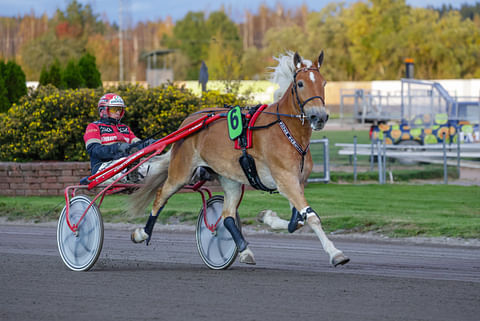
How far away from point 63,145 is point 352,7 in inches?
2528

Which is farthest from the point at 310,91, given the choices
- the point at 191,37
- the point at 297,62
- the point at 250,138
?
the point at 191,37

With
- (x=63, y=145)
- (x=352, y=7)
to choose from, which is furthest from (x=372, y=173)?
(x=352, y=7)

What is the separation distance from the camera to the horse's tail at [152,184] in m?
7.63

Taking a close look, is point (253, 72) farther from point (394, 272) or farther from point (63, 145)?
point (394, 272)

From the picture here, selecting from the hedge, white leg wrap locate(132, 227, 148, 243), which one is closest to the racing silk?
white leg wrap locate(132, 227, 148, 243)

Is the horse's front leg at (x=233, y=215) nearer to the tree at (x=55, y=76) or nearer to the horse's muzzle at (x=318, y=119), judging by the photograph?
the horse's muzzle at (x=318, y=119)

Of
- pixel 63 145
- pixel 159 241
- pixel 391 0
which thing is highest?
pixel 391 0

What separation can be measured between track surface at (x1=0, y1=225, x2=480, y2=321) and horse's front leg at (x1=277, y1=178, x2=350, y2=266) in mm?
270

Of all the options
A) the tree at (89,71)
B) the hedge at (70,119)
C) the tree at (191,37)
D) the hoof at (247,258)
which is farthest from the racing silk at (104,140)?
the tree at (191,37)

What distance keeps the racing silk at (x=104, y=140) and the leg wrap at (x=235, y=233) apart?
1331mm

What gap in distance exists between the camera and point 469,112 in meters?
23.7

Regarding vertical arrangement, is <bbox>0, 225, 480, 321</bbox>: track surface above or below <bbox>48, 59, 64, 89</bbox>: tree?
below

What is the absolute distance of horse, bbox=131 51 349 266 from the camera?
248 inches

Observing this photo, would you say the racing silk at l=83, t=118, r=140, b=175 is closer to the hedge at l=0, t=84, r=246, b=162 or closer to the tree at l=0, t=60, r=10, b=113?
the hedge at l=0, t=84, r=246, b=162
